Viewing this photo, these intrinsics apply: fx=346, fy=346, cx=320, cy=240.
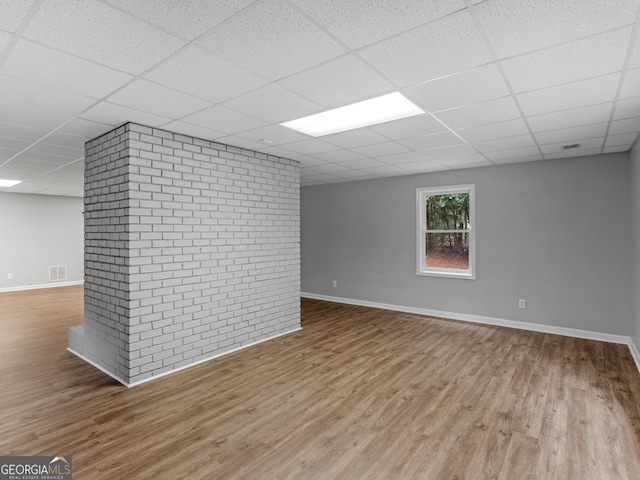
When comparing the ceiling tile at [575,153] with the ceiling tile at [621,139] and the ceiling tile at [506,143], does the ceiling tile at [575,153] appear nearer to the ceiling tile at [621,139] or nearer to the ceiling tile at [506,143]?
the ceiling tile at [621,139]

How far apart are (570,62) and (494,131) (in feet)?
4.96

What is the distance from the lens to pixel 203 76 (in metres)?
2.28

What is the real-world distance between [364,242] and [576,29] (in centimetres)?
527

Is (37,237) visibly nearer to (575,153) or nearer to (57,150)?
(57,150)

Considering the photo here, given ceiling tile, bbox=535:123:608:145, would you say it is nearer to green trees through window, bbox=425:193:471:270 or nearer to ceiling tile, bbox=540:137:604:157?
ceiling tile, bbox=540:137:604:157

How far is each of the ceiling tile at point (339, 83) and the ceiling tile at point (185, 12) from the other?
682 millimetres

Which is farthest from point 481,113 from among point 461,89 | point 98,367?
point 98,367

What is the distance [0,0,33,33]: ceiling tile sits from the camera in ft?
5.04

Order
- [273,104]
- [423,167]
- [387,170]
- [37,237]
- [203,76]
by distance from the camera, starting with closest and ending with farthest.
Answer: [203,76] < [273,104] < [423,167] < [387,170] < [37,237]

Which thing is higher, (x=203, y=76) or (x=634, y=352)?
(x=203, y=76)

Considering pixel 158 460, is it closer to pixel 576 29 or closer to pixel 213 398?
pixel 213 398

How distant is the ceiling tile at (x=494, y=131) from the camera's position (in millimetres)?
3330

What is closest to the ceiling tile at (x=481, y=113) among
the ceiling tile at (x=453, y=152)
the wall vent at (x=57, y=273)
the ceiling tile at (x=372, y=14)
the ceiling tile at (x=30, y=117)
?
the ceiling tile at (x=453, y=152)

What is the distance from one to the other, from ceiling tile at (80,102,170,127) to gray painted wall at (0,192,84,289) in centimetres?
785
